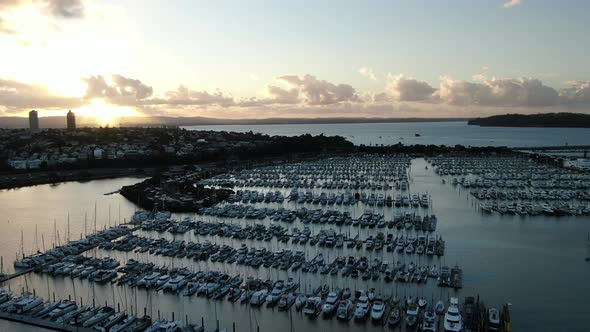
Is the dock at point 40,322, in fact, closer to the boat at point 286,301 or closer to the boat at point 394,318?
the boat at point 286,301

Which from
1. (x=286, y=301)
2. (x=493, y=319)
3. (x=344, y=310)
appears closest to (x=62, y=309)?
(x=286, y=301)

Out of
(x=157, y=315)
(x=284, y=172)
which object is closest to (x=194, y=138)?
(x=284, y=172)

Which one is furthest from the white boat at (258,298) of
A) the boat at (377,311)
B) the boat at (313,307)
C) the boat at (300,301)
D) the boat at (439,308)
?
the boat at (439,308)

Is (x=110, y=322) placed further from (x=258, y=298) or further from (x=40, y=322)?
(x=258, y=298)

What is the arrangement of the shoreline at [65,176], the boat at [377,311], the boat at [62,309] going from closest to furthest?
the boat at [377,311] < the boat at [62,309] < the shoreline at [65,176]

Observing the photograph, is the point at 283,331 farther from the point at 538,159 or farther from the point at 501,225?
the point at 538,159

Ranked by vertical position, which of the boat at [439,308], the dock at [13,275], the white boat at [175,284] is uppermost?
the boat at [439,308]

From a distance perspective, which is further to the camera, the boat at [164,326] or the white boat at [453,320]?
the boat at [164,326]

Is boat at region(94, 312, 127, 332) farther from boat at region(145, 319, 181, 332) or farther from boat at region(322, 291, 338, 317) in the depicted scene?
boat at region(322, 291, 338, 317)
